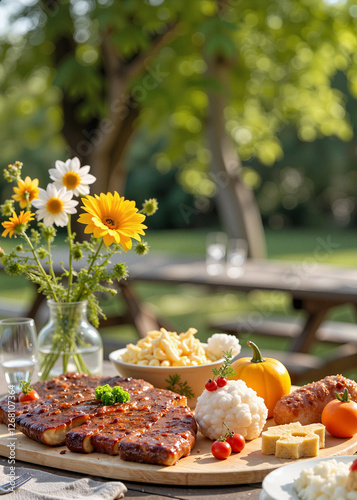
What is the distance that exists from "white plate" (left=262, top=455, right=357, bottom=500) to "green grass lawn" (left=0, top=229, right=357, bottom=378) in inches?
108

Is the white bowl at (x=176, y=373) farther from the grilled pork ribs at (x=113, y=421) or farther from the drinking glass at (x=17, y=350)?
the drinking glass at (x=17, y=350)

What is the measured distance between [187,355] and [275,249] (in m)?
19.2

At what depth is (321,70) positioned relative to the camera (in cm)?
876

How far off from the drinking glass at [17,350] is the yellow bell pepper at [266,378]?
2.04 feet

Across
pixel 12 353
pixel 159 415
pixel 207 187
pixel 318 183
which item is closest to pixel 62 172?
pixel 12 353

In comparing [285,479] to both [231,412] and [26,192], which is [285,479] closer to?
[231,412]

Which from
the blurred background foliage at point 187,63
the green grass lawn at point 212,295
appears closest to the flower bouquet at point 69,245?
the green grass lawn at point 212,295

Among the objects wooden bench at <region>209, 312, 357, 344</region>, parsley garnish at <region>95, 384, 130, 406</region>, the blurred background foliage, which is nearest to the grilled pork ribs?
parsley garnish at <region>95, 384, 130, 406</region>

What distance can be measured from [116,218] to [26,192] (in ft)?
1.11

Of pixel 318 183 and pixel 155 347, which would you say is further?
pixel 318 183

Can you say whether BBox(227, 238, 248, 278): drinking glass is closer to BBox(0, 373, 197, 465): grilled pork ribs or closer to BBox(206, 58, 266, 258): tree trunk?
BBox(206, 58, 266, 258): tree trunk

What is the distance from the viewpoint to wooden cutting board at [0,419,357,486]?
148 cm

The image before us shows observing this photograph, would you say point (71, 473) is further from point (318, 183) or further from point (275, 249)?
point (318, 183)

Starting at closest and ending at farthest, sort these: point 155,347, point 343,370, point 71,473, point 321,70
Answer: point 71,473, point 155,347, point 343,370, point 321,70
